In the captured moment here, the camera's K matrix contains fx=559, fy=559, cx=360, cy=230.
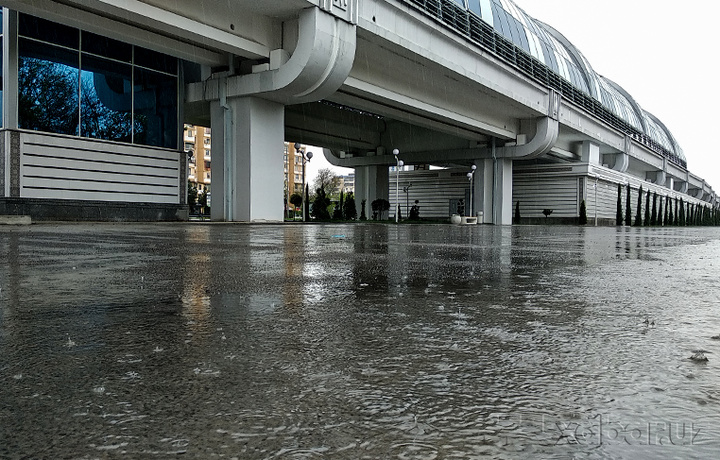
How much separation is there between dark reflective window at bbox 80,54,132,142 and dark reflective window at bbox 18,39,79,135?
353mm

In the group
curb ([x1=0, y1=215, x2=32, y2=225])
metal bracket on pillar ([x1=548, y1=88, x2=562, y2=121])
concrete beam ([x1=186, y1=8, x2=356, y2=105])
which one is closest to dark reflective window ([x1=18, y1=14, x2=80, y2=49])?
concrete beam ([x1=186, y1=8, x2=356, y2=105])

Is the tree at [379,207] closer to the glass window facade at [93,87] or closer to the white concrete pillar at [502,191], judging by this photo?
the white concrete pillar at [502,191]

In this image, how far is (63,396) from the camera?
57.3 inches

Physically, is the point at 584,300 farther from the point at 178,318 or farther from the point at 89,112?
the point at 89,112

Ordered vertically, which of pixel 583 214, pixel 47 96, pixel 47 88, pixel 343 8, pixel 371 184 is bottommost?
pixel 583 214

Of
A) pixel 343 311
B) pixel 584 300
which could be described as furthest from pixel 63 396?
pixel 584 300

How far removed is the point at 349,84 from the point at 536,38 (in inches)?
814

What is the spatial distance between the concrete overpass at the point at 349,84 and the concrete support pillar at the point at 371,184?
0.12 metres

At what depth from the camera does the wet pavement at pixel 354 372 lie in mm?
1196

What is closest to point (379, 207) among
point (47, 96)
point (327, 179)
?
point (47, 96)

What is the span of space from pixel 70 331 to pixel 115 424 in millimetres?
1193

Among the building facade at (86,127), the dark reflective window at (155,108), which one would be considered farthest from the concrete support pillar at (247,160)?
the building facade at (86,127)

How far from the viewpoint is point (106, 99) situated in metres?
20.6

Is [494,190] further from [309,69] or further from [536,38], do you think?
[309,69]
